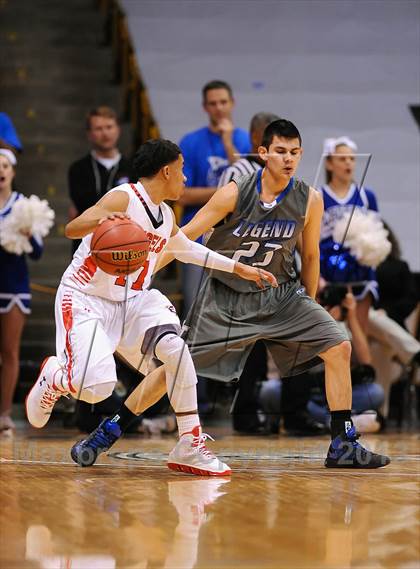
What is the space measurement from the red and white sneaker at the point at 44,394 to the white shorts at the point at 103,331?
7 cm

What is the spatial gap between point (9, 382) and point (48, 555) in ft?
14.3

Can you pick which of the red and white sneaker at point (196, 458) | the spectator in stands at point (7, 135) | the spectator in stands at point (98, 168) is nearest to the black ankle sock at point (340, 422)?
the red and white sneaker at point (196, 458)

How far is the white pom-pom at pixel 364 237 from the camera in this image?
7500mm

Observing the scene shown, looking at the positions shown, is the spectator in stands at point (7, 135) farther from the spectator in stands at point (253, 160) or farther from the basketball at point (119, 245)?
the basketball at point (119, 245)

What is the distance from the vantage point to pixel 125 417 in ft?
17.0

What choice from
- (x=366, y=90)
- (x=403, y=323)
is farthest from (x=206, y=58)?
(x=403, y=323)

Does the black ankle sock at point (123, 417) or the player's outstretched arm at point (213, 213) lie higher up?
the player's outstretched arm at point (213, 213)

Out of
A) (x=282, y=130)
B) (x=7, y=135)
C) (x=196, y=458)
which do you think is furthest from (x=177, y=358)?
(x=7, y=135)

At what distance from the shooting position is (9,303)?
7484 mm

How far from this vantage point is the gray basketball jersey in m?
5.48

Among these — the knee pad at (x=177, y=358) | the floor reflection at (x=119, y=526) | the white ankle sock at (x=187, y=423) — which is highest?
the knee pad at (x=177, y=358)

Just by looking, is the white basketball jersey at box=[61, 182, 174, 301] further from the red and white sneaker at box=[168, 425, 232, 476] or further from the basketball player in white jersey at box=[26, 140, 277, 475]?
the red and white sneaker at box=[168, 425, 232, 476]

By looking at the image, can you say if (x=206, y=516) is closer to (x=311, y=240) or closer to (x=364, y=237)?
(x=311, y=240)

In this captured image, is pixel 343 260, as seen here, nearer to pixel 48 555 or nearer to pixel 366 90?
pixel 366 90
